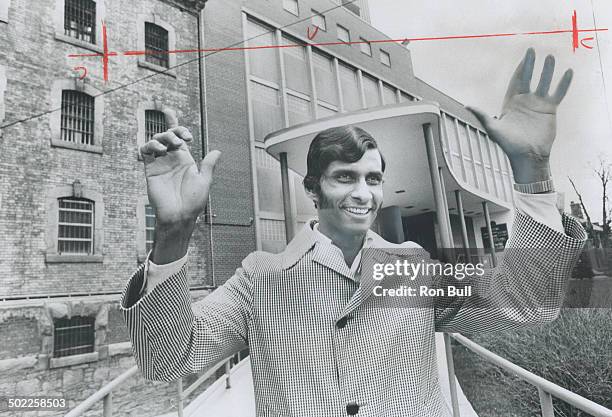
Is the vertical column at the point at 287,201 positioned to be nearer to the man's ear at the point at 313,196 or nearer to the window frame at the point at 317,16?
the man's ear at the point at 313,196

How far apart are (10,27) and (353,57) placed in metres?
1.17

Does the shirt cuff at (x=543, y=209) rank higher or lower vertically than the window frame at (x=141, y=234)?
lower

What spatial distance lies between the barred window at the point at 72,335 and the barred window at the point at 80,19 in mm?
998

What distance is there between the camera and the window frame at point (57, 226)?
129 cm

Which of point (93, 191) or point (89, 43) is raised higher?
point (89, 43)

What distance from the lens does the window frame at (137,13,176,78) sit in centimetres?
143

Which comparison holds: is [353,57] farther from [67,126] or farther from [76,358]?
[76,358]

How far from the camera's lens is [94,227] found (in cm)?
137

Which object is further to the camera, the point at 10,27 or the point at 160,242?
the point at 10,27

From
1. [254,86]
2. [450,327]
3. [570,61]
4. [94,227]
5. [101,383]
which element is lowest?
[101,383]

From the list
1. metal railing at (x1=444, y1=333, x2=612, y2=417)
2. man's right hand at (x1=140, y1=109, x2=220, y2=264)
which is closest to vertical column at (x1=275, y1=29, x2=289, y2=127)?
man's right hand at (x1=140, y1=109, x2=220, y2=264)

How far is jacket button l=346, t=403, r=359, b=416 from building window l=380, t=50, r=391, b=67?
3.15 ft

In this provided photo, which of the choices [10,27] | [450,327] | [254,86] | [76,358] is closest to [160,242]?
[450,327]

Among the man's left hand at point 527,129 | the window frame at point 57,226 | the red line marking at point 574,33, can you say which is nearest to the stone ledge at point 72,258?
the window frame at point 57,226
